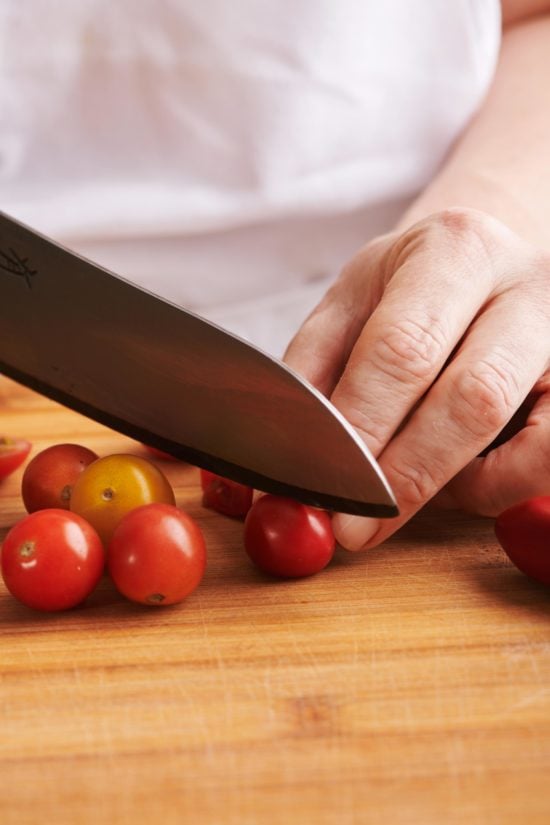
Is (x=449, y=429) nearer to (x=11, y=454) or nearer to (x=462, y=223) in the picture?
(x=462, y=223)

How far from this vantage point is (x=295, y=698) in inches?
37.9

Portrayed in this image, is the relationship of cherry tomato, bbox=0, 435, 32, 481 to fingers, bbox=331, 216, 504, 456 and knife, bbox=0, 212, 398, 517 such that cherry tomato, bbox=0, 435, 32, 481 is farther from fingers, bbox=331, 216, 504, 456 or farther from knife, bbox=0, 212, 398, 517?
fingers, bbox=331, 216, 504, 456

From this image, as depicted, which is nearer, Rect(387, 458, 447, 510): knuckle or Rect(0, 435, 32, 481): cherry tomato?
Rect(387, 458, 447, 510): knuckle

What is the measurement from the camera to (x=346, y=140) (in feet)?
6.35

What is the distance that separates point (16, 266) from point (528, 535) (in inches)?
27.4

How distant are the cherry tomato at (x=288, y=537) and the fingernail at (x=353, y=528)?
1 centimetres

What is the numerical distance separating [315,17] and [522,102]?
0.46 meters

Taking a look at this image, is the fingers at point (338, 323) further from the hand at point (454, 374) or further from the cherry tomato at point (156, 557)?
the cherry tomato at point (156, 557)

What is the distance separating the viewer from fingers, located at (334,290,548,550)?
3.90 ft

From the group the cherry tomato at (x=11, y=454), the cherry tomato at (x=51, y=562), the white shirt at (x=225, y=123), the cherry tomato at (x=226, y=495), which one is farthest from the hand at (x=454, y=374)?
the white shirt at (x=225, y=123)

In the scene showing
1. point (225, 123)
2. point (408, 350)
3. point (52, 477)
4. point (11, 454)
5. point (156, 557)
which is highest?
point (408, 350)

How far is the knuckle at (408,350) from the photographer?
1202 millimetres

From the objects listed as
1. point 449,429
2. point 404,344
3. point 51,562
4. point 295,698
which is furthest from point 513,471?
point 51,562

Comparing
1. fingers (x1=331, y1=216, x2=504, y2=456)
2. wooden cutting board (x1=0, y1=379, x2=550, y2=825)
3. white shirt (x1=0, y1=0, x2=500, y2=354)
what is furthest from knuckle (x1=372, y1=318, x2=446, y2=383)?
white shirt (x1=0, y1=0, x2=500, y2=354)
